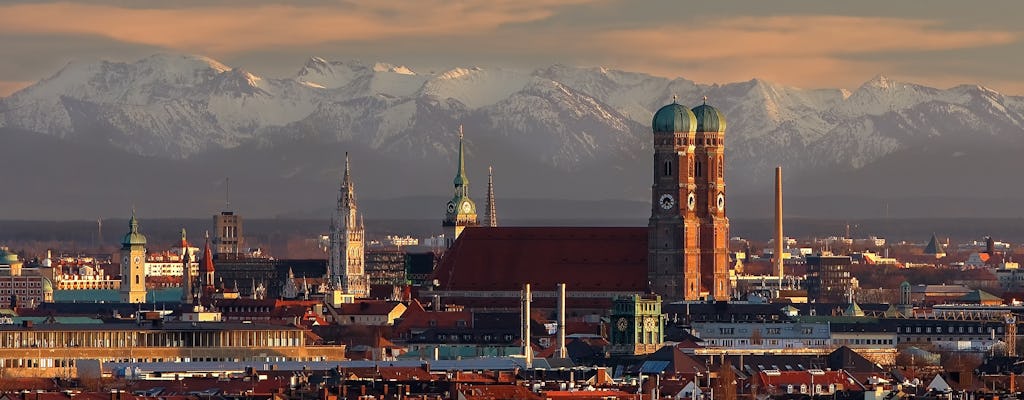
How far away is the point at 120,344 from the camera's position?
5108 inches

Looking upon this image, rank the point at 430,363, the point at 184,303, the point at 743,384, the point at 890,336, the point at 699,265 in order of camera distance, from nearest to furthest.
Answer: the point at 743,384 < the point at 430,363 < the point at 890,336 < the point at 699,265 < the point at 184,303

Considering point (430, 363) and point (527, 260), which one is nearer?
point (430, 363)

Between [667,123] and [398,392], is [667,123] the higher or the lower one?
the higher one

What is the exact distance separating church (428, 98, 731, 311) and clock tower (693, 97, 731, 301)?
4 cm

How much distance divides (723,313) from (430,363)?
35887 mm

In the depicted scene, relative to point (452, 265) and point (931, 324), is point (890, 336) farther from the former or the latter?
point (452, 265)

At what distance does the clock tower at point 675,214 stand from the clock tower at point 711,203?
17.2 inches

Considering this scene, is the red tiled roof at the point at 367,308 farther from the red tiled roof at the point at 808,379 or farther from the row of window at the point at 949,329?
the red tiled roof at the point at 808,379

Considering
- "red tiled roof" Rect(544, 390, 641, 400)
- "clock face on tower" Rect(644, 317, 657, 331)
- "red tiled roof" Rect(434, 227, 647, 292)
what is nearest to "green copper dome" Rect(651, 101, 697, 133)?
"red tiled roof" Rect(434, 227, 647, 292)

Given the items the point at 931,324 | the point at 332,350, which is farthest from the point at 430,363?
the point at 931,324

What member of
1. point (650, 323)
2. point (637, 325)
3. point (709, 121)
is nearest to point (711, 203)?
point (709, 121)

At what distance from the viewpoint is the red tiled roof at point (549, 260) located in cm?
17700

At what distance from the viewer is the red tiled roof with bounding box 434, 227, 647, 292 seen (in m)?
177

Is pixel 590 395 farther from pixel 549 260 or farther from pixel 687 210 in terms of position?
pixel 549 260
